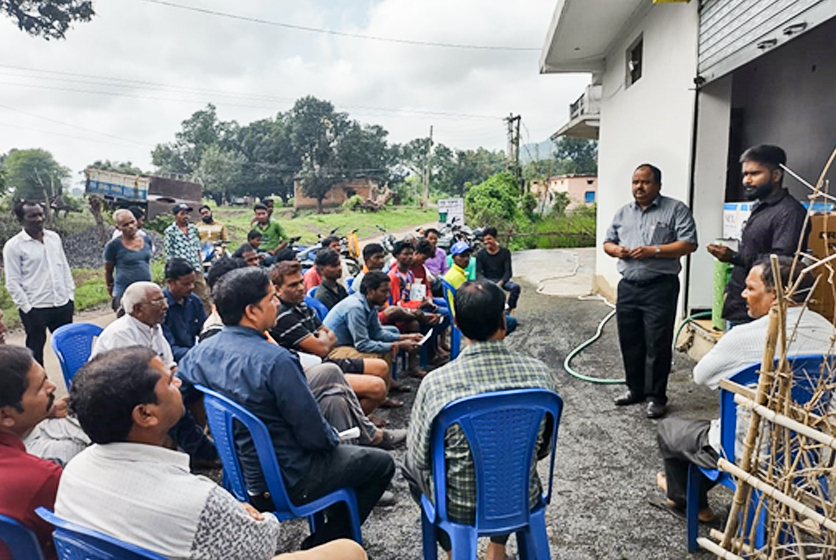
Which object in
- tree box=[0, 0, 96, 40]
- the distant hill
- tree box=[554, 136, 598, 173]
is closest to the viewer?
tree box=[0, 0, 96, 40]

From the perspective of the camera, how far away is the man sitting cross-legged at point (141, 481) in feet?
4.27

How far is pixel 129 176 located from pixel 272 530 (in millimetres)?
19487

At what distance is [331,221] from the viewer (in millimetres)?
29109

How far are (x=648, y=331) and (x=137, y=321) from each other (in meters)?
3.26

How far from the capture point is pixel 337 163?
4250 cm

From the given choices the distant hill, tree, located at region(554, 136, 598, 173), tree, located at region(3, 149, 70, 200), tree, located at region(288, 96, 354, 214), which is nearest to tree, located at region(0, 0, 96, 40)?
tree, located at region(3, 149, 70, 200)

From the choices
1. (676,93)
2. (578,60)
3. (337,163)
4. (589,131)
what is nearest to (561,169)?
(337,163)

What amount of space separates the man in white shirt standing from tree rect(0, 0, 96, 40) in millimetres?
8721

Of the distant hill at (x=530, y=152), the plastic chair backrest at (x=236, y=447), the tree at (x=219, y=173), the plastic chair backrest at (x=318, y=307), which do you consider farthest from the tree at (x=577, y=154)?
→ the plastic chair backrest at (x=236, y=447)

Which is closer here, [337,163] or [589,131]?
[589,131]

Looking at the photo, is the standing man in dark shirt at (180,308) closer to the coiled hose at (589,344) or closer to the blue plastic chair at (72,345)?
the blue plastic chair at (72,345)

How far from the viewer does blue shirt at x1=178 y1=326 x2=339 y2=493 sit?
2088mm

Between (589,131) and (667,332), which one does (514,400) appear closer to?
(667,332)

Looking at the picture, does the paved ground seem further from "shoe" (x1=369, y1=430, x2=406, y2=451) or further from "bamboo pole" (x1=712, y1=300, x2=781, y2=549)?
"bamboo pole" (x1=712, y1=300, x2=781, y2=549)
